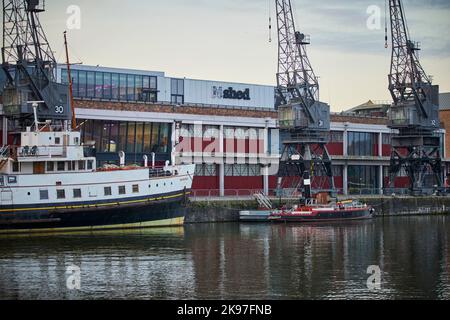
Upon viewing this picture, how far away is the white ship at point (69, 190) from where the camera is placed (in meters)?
61.3

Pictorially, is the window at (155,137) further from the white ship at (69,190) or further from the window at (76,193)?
the window at (76,193)

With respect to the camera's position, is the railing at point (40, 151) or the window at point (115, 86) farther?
the window at point (115, 86)

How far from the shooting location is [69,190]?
62.8 m

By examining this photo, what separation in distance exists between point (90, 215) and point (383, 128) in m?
50.7

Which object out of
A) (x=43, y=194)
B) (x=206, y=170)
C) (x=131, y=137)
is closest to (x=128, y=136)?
(x=131, y=137)

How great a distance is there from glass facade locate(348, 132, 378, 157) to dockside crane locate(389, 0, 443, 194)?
507cm

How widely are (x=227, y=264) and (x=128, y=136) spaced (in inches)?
1473

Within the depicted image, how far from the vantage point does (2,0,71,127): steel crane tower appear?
2800 inches

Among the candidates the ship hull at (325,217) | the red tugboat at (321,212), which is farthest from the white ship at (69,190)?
the red tugboat at (321,212)

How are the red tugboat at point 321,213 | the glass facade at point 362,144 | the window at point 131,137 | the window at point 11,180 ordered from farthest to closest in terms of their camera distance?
the glass facade at point 362,144 → the window at point 131,137 → the red tugboat at point 321,213 → the window at point 11,180

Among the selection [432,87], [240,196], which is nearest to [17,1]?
[240,196]

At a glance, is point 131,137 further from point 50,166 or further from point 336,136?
point 336,136

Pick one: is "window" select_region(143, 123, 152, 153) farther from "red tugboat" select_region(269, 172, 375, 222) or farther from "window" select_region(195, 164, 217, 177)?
"red tugboat" select_region(269, 172, 375, 222)

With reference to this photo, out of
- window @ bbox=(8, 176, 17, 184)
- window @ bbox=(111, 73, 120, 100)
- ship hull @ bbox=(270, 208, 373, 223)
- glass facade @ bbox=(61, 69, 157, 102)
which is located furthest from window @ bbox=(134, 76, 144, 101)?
window @ bbox=(8, 176, 17, 184)
